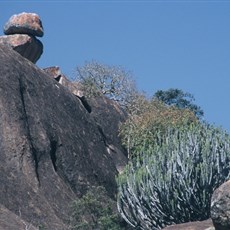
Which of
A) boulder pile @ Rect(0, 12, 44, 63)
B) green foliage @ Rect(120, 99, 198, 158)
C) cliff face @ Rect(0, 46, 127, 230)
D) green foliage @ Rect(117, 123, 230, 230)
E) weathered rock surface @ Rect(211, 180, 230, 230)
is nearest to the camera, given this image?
weathered rock surface @ Rect(211, 180, 230, 230)

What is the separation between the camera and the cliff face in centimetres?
2722

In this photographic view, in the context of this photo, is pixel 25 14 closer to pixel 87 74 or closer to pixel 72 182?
pixel 87 74

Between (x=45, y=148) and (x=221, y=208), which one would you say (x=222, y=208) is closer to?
(x=221, y=208)

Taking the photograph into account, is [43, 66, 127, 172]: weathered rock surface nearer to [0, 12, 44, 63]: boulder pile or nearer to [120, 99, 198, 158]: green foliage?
[120, 99, 198, 158]: green foliage

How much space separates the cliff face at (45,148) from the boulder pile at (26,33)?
4.05 m

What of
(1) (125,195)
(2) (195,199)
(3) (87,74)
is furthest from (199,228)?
(3) (87,74)

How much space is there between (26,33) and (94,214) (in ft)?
50.8

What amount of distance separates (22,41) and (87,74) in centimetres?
523

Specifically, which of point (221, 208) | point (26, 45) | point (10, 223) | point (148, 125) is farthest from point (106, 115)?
point (221, 208)

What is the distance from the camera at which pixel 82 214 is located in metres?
25.6

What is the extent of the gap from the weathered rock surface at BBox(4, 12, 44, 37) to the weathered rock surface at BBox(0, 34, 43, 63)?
0.30 m

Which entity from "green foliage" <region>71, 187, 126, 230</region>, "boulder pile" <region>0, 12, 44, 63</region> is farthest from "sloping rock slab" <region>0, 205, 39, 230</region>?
"boulder pile" <region>0, 12, 44, 63</region>

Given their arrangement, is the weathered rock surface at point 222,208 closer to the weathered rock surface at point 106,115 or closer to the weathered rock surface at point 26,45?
the weathered rock surface at point 106,115

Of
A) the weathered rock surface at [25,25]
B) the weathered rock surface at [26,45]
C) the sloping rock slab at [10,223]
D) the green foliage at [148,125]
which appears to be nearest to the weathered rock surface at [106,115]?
the green foliage at [148,125]
